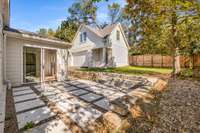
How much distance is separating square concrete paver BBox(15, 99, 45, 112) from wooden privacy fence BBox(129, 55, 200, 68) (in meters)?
16.9

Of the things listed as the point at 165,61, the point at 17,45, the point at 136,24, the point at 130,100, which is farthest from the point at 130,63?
the point at 130,100

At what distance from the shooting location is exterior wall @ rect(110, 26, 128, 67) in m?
20.5

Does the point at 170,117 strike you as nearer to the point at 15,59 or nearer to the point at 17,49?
the point at 15,59

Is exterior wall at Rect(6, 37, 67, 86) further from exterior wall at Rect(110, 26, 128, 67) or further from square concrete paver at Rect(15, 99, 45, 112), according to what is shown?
exterior wall at Rect(110, 26, 128, 67)

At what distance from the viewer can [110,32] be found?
1969 cm

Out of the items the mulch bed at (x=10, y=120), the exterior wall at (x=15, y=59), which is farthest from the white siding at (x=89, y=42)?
the mulch bed at (x=10, y=120)

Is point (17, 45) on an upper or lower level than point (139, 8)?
lower

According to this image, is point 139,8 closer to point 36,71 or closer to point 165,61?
point 36,71

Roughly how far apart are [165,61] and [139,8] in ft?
45.0

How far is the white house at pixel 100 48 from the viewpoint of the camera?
19628 mm

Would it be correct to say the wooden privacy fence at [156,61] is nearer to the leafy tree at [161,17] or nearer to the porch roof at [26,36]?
the leafy tree at [161,17]

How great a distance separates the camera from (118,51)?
70.9 feet

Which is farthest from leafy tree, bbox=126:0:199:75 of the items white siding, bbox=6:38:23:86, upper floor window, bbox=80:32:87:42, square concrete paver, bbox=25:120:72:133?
upper floor window, bbox=80:32:87:42

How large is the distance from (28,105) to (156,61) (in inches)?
810
